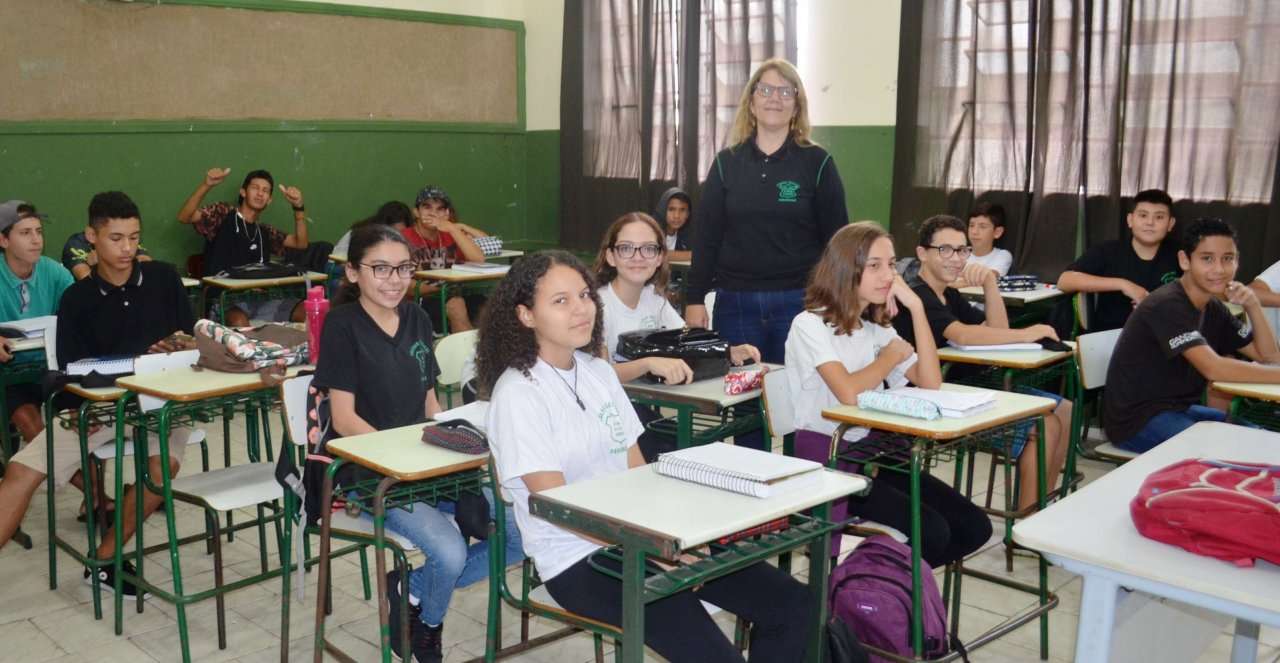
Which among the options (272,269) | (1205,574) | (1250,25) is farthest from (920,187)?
(1205,574)

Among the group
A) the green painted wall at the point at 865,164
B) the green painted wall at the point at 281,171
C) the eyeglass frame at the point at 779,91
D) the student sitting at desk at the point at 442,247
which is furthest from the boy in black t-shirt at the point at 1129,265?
the green painted wall at the point at 281,171

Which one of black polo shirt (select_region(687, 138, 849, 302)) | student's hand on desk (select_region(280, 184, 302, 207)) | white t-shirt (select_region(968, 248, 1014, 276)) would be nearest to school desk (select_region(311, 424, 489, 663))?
black polo shirt (select_region(687, 138, 849, 302))

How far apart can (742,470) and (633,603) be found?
31 cm

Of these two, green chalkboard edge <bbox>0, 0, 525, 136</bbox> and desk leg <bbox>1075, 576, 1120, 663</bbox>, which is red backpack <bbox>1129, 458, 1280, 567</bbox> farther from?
green chalkboard edge <bbox>0, 0, 525, 136</bbox>

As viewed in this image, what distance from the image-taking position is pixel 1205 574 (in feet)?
5.40

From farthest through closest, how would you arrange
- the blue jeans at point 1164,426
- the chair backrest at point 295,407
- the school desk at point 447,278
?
1. the school desk at point 447,278
2. the blue jeans at point 1164,426
3. the chair backrest at point 295,407

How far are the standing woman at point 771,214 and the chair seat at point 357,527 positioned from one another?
1360 mm

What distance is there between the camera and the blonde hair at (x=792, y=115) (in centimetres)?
354

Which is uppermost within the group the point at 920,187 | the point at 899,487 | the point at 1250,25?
the point at 1250,25

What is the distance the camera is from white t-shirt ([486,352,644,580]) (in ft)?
7.13

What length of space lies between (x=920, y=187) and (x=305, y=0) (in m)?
3.94

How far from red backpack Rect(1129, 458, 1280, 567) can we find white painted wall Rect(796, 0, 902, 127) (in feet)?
15.3

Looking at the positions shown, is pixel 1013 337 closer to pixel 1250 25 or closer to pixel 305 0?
pixel 1250 25

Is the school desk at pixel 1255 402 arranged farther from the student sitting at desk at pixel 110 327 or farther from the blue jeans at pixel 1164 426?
the student sitting at desk at pixel 110 327
